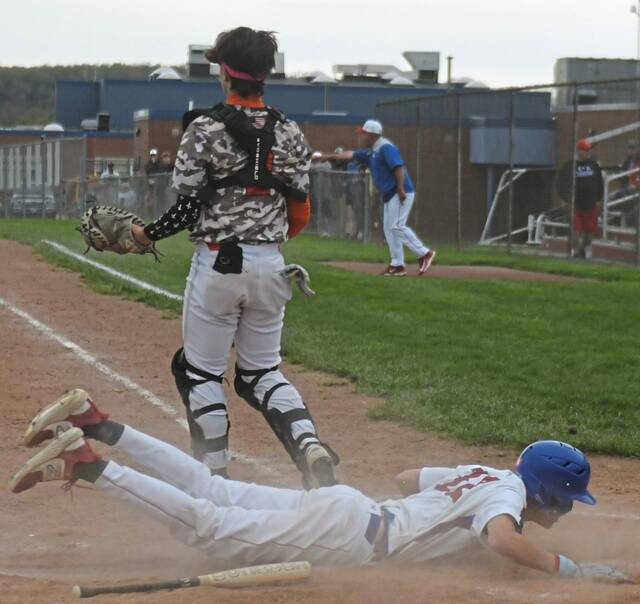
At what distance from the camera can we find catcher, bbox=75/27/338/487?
594 cm

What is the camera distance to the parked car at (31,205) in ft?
121

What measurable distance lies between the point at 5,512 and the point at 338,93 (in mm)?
53419

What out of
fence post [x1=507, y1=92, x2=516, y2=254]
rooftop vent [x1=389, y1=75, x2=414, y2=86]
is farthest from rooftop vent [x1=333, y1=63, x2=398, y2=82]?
fence post [x1=507, y1=92, x2=516, y2=254]

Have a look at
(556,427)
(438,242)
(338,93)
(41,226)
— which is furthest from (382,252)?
(338,93)

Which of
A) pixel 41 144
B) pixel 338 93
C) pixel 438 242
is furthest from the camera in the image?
pixel 338 93

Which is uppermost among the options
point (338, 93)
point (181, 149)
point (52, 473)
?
point (338, 93)

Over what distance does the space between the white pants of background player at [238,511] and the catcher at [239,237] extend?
0.57 m

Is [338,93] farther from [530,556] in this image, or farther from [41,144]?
[530,556]

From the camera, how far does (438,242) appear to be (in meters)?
26.2

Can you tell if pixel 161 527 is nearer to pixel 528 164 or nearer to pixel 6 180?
pixel 528 164

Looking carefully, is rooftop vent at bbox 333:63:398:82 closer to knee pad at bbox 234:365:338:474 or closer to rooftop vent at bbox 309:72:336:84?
rooftop vent at bbox 309:72:336:84

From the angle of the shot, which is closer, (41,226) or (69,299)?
(69,299)

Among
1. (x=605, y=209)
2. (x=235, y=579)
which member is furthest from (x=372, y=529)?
(x=605, y=209)

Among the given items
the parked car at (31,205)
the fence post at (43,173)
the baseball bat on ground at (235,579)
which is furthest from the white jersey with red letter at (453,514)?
the parked car at (31,205)
